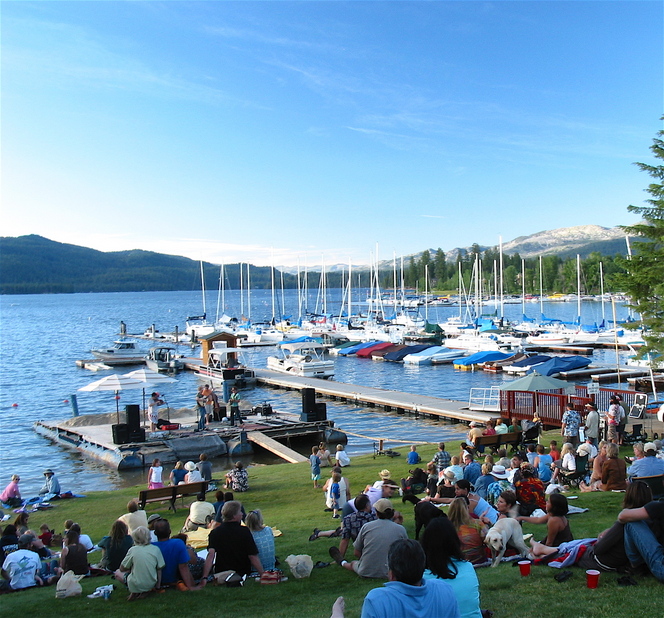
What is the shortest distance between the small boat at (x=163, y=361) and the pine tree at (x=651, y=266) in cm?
4421

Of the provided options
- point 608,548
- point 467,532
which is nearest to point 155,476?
point 467,532

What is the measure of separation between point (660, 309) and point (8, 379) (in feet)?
182

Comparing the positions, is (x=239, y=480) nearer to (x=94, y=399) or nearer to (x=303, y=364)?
(x=94, y=399)

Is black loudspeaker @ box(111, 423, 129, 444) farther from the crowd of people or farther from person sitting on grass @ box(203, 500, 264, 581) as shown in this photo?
person sitting on grass @ box(203, 500, 264, 581)

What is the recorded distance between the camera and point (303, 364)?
166ft

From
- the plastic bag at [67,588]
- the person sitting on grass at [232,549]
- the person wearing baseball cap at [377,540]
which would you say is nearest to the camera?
the person wearing baseball cap at [377,540]

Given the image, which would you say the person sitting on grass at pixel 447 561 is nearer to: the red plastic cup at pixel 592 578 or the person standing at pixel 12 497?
the red plastic cup at pixel 592 578

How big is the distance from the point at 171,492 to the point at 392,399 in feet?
69.9

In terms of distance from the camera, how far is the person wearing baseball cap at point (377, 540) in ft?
24.9

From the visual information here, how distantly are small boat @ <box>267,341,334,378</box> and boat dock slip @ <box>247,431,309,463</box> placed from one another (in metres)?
22.9

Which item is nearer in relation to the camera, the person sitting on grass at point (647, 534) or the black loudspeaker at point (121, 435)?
the person sitting on grass at point (647, 534)

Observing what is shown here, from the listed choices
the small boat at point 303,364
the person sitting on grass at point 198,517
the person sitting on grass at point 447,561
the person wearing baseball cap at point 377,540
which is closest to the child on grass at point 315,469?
the person sitting on grass at point 198,517

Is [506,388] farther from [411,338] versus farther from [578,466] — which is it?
[411,338]

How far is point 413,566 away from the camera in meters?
3.87
